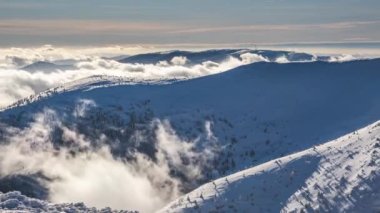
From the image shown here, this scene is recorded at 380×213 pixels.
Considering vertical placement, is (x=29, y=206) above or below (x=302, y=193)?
above

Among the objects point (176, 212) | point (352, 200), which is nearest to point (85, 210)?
point (176, 212)

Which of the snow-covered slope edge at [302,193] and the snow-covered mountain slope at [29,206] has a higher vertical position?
the snow-covered mountain slope at [29,206]

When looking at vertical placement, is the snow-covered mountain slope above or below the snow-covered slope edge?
above

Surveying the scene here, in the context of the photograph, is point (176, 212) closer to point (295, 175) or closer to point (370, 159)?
point (295, 175)

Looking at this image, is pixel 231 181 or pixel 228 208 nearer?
pixel 228 208

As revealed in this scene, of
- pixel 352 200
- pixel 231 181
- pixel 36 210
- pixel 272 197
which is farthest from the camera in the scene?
pixel 231 181

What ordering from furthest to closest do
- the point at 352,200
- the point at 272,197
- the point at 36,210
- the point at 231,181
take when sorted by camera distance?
the point at 231,181
the point at 272,197
the point at 352,200
the point at 36,210

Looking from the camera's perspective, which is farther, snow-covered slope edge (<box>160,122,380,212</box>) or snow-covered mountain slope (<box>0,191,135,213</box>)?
snow-covered slope edge (<box>160,122,380,212</box>)

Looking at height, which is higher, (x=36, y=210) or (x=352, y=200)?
(x=36, y=210)

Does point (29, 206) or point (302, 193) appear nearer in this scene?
point (29, 206)

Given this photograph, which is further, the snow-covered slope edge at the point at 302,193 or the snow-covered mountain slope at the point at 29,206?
the snow-covered slope edge at the point at 302,193

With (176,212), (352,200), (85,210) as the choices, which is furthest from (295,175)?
(85,210)
